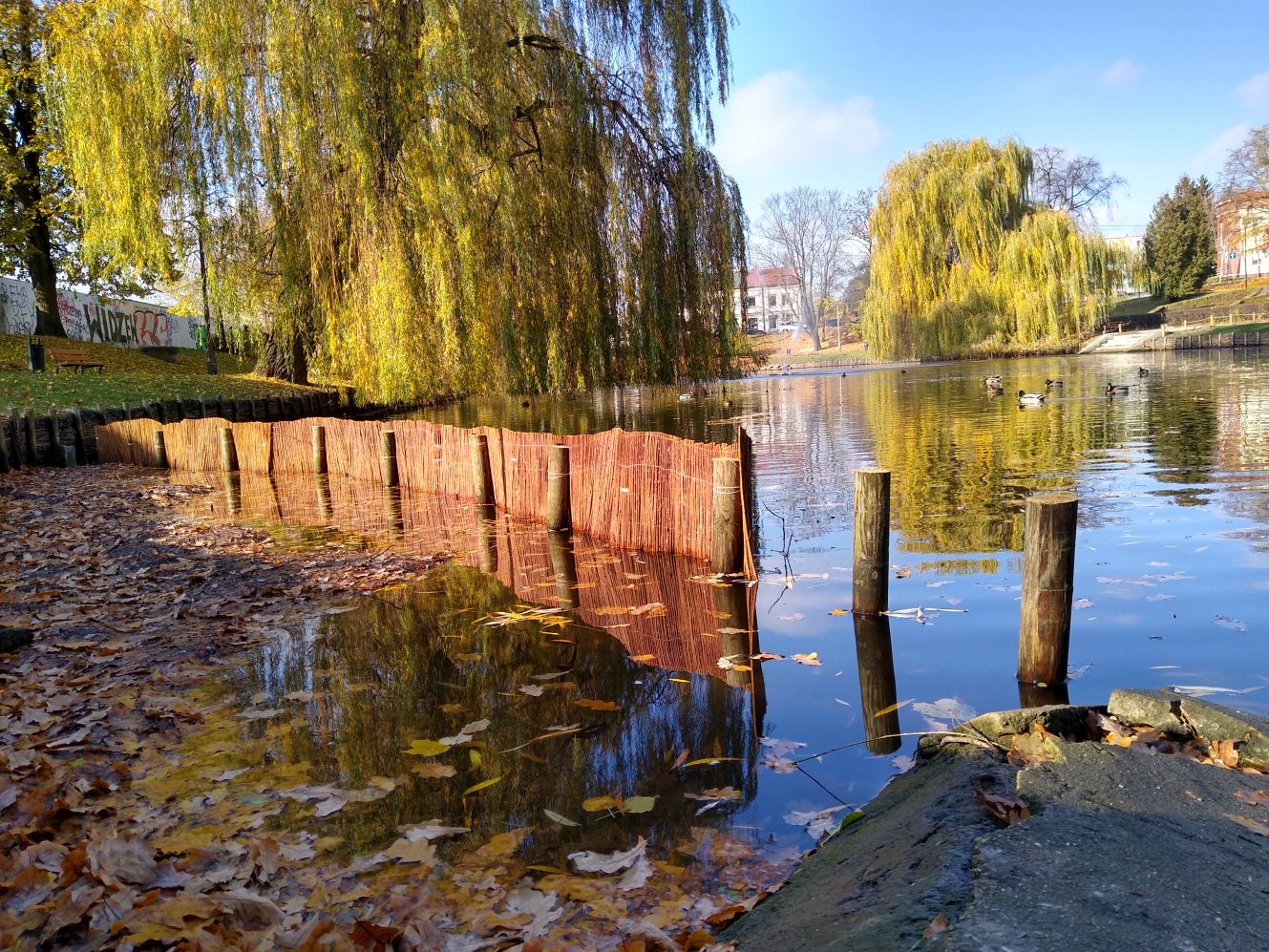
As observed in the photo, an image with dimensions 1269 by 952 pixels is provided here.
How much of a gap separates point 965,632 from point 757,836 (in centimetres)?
368

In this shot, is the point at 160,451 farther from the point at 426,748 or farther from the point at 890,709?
the point at 890,709

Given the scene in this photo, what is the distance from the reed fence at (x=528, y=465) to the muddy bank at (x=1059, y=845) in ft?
14.8

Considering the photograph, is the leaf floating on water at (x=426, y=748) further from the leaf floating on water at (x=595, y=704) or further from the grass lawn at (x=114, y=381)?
the grass lawn at (x=114, y=381)

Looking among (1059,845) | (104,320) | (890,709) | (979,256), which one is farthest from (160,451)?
(979,256)

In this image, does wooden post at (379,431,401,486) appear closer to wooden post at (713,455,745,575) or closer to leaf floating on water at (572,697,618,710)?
wooden post at (713,455,745,575)

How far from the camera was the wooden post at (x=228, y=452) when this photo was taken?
19500 millimetres

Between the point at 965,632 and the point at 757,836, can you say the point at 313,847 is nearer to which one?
the point at 757,836

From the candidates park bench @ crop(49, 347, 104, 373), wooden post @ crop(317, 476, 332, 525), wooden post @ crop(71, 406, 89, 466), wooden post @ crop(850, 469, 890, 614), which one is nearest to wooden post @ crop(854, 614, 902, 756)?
wooden post @ crop(850, 469, 890, 614)

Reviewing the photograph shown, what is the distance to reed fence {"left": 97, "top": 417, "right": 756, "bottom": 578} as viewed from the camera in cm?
936

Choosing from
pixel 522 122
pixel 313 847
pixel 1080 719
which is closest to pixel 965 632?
pixel 1080 719

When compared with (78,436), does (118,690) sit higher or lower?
lower

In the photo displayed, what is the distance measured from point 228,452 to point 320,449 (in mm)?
3469

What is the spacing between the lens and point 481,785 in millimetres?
4629

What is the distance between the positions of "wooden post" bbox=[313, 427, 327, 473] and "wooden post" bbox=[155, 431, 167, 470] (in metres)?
5.61
